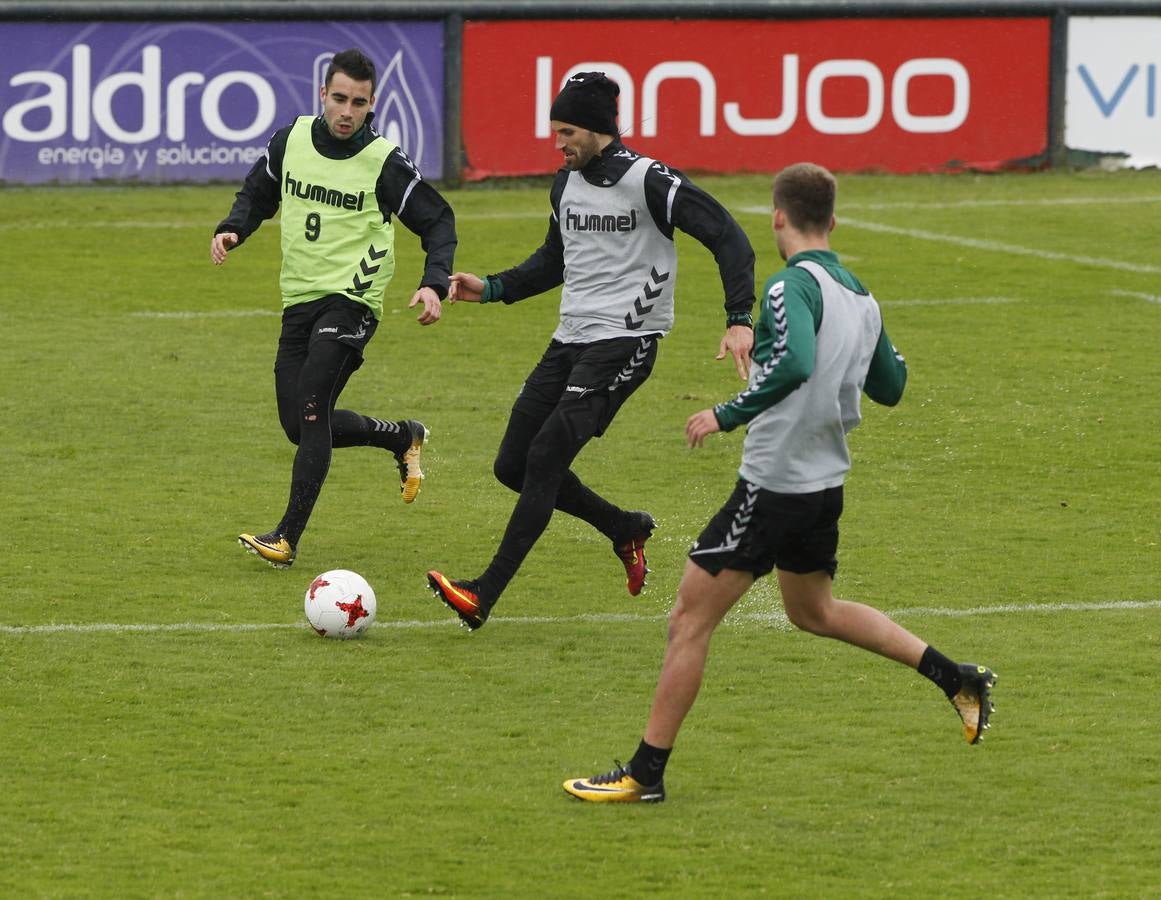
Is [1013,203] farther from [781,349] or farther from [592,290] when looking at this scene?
[781,349]

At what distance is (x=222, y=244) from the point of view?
9.18 m

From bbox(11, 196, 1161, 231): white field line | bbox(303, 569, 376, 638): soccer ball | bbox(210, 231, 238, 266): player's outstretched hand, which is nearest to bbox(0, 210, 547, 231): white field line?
bbox(11, 196, 1161, 231): white field line

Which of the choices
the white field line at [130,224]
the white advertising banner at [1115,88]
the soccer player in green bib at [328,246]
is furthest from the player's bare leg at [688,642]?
the white advertising banner at [1115,88]

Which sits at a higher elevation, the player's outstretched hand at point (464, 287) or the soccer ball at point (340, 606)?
the player's outstretched hand at point (464, 287)

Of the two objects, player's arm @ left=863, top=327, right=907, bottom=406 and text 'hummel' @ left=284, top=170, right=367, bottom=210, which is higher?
text 'hummel' @ left=284, top=170, right=367, bottom=210

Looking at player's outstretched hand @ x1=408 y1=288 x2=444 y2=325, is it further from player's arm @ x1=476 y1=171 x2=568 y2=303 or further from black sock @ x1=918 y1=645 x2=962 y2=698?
black sock @ x1=918 y1=645 x2=962 y2=698

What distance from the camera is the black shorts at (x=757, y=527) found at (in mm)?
6129

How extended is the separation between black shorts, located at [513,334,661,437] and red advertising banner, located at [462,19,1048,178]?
12214 mm

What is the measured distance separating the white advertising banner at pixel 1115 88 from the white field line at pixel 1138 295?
17.7 ft

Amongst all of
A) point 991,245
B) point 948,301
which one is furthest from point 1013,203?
point 948,301

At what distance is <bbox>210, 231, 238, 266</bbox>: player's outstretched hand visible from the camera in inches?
358

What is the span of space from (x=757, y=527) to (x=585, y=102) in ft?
8.09

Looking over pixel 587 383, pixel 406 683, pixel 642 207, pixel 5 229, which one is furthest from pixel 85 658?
pixel 5 229

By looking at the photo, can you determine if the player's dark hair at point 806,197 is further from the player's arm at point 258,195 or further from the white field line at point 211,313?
the white field line at point 211,313
